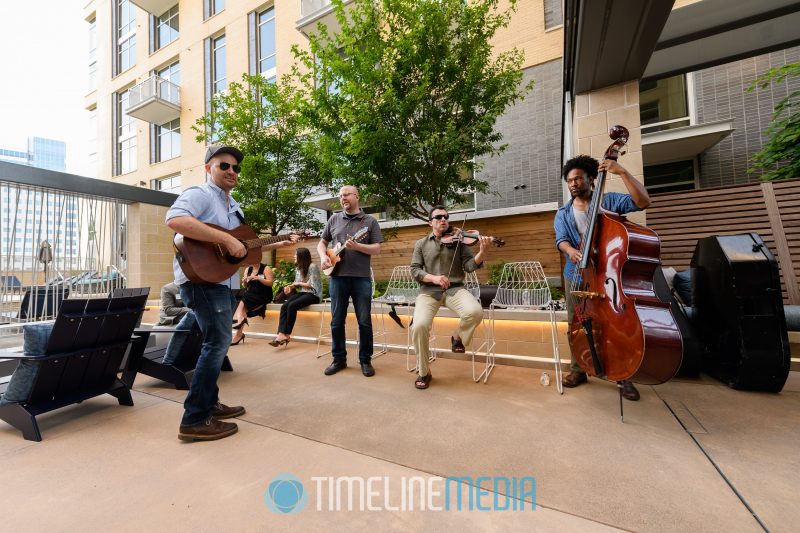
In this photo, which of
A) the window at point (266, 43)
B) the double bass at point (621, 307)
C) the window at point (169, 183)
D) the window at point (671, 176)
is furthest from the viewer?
the window at point (169, 183)

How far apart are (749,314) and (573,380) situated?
55.2 inches

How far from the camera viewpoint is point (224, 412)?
247cm

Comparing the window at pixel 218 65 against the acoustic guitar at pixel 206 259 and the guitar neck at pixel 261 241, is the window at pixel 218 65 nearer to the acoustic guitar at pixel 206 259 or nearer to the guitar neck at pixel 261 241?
the guitar neck at pixel 261 241

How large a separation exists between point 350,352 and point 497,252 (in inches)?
141

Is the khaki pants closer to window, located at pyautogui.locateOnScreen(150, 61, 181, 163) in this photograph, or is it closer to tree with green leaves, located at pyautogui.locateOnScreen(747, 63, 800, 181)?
tree with green leaves, located at pyautogui.locateOnScreen(747, 63, 800, 181)

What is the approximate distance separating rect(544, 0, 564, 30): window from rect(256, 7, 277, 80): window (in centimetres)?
950

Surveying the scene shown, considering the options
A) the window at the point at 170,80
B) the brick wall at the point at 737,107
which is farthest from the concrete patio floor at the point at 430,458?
the window at the point at 170,80

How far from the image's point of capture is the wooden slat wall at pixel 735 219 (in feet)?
11.9

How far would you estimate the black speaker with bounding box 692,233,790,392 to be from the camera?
97.1 inches

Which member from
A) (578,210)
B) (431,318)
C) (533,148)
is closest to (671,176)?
(533,148)

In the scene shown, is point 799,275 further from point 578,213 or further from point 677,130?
point 677,130

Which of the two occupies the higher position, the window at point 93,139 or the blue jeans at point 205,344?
the window at point 93,139

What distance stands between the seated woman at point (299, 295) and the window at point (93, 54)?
→ 2302 centimetres

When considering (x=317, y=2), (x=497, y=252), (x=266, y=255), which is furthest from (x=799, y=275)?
(x=317, y=2)
